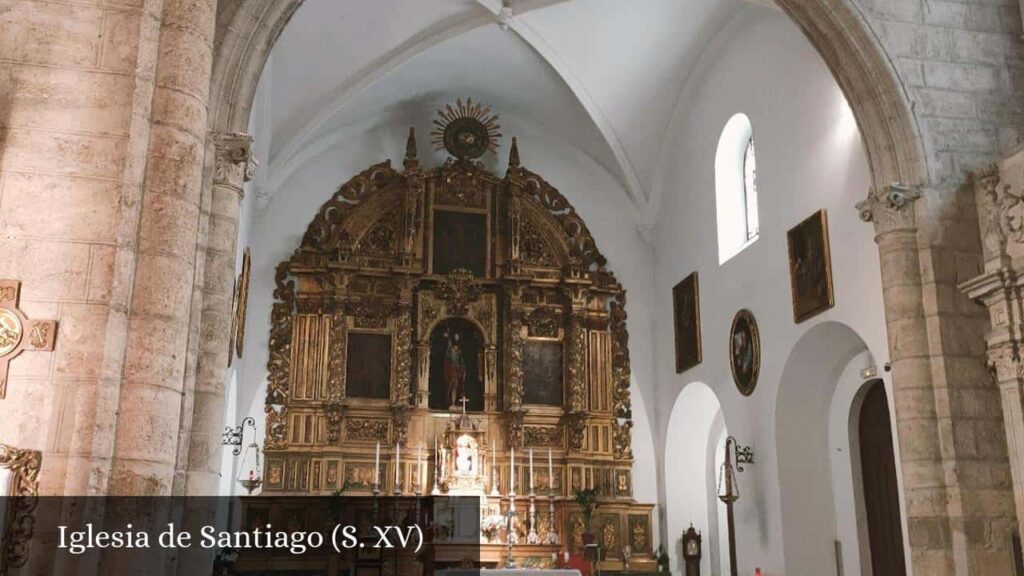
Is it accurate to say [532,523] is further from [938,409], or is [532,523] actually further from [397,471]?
[938,409]

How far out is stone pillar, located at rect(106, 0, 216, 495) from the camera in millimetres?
5633

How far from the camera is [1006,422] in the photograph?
8305mm

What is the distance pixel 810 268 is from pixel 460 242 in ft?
20.6

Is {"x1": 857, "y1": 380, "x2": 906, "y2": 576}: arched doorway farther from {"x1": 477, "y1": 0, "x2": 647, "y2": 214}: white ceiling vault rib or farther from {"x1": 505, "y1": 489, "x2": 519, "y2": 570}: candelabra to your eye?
{"x1": 477, "y1": 0, "x2": 647, "y2": 214}: white ceiling vault rib

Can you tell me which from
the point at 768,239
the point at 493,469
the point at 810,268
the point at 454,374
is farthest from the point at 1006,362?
the point at 454,374

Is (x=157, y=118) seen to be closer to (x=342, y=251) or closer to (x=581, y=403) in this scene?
(x=342, y=251)

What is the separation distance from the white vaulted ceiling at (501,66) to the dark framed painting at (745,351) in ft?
13.0

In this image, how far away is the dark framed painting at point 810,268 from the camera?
11.1m

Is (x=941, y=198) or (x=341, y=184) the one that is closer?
(x=941, y=198)

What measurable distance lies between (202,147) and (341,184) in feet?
31.7

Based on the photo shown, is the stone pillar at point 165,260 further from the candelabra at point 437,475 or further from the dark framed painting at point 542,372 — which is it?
the dark framed painting at point 542,372

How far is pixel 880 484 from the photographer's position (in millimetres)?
11406

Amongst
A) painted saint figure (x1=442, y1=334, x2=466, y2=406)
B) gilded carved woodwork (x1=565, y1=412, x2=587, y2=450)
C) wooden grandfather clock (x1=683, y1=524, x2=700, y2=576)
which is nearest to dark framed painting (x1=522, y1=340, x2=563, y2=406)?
gilded carved woodwork (x1=565, y1=412, x2=587, y2=450)

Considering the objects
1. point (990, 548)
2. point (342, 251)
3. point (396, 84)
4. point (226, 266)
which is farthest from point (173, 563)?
point (396, 84)
